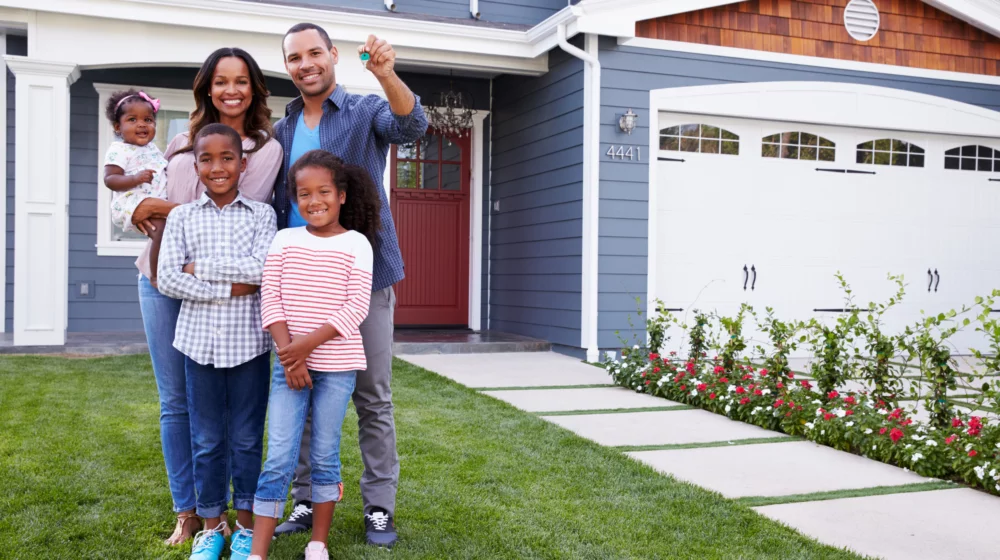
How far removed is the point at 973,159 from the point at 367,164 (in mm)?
7482

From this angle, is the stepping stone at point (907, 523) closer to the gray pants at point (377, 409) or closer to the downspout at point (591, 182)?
the gray pants at point (377, 409)

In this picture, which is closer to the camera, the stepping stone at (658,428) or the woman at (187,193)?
the woman at (187,193)

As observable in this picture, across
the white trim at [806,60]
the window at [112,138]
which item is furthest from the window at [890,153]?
the window at [112,138]

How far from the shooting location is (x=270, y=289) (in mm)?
2303

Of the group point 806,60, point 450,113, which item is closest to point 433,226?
point 450,113

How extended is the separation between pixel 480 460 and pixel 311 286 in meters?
1.50

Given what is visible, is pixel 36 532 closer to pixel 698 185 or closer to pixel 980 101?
pixel 698 185

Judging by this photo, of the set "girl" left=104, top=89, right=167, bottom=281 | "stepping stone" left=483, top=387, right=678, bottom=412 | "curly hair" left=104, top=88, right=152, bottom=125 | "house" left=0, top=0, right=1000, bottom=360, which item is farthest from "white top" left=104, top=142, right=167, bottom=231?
"house" left=0, top=0, right=1000, bottom=360

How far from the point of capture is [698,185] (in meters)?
7.43

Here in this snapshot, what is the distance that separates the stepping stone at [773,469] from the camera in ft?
10.9

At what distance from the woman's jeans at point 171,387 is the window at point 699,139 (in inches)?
217

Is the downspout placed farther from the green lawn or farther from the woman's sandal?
the woman's sandal

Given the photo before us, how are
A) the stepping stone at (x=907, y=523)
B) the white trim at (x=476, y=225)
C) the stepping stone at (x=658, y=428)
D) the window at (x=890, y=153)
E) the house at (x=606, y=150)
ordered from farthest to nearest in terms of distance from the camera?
the white trim at (x=476, y=225), the window at (x=890, y=153), the house at (x=606, y=150), the stepping stone at (x=658, y=428), the stepping stone at (x=907, y=523)

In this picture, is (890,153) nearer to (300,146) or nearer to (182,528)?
(300,146)
